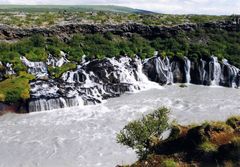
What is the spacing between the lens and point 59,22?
266 feet

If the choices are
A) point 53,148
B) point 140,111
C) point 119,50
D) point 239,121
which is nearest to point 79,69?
point 119,50

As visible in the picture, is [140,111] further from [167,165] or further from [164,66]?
[167,165]

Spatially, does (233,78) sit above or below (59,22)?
below

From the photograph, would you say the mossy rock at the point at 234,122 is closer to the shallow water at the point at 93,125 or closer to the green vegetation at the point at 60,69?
the shallow water at the point at 93,125

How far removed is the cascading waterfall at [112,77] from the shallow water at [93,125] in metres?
1.76

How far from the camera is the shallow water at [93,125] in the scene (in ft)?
126

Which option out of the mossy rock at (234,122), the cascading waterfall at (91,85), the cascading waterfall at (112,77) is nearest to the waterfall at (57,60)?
the cascading waterfall at (112,77)

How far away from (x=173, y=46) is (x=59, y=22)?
19710 millimetres

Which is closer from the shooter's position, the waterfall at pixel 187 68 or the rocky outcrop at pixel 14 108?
the rocky outcrop at pixel 14 108

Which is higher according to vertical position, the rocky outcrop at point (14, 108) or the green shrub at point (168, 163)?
the green shrub at point (168, 163)

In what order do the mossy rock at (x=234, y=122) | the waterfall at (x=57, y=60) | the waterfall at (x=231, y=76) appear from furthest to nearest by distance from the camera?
the waterfall at (x=231, y=76) < the waterfall at (x=57, y=60) < the mossy rock at (x=234, y=122)

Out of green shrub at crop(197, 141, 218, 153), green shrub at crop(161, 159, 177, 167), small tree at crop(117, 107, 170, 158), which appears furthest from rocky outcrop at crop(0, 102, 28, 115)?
green shrub at crop(161, 159, 177, 167)

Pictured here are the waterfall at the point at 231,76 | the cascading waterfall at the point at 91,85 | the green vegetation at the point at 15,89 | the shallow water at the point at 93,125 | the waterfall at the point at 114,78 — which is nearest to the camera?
the shallow water at the point at 93,125

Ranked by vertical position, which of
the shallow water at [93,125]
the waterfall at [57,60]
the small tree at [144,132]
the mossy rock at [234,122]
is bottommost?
the shallow water at [93,125]
